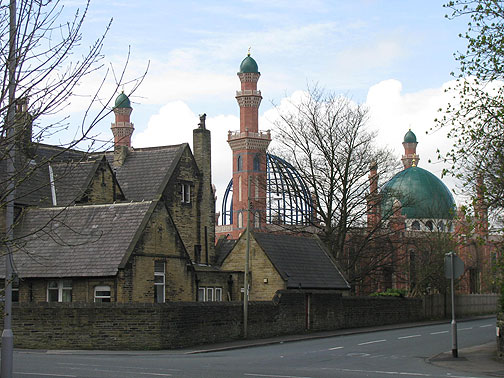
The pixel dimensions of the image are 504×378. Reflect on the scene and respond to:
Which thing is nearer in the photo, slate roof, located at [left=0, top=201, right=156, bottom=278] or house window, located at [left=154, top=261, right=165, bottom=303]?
slate roof, located at [left=0, top=201, right=156, bottom=278]

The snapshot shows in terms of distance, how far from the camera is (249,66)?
99.0 m

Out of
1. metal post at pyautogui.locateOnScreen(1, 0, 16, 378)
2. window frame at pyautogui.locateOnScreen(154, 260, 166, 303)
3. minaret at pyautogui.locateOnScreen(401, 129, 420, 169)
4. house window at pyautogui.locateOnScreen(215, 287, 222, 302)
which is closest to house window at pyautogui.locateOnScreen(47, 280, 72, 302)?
window frame at pyautogui.locateOnScreen(154, 260, 166, 303)

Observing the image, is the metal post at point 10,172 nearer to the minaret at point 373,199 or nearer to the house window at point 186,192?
the house window at point 186,192

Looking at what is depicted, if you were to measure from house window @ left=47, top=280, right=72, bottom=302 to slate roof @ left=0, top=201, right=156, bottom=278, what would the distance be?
603mm

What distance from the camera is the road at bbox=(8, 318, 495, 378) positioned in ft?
59.5

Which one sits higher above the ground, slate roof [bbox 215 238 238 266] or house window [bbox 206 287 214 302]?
slate roof [bbox 215 238 238 266]

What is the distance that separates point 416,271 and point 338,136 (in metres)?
16.1

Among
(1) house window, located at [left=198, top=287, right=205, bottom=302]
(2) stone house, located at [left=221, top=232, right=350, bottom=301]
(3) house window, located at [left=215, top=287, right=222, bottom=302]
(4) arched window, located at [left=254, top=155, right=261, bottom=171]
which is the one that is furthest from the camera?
(4) arched window, located at [left=254, top=155, right=261, bottom=171]

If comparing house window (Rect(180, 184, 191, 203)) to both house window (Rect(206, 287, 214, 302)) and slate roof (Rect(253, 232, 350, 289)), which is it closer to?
slate roof (Rect(253, 232, 350, 289))

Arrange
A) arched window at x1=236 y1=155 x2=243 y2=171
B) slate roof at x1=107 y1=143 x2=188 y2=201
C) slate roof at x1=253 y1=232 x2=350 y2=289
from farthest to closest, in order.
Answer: arched window at x1=236 y1=155 x2=243 y2=171 < slate roof at x1=107 y1=143 x2=188 y2=201 < slate roof at x1=253 y1=232 x2=350 y2=289

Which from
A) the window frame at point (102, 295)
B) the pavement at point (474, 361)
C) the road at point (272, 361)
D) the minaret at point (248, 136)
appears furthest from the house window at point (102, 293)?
the minaret at point (248, 136)

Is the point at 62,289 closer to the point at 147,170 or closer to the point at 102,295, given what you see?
the point at 102,295

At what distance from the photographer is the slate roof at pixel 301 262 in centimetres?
3956

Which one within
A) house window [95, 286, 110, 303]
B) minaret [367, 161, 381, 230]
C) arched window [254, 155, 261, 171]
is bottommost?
house window [95, 286, 110, 303]
